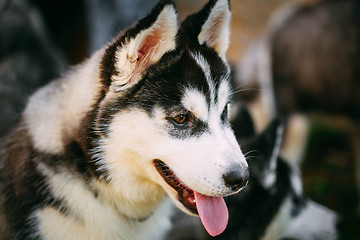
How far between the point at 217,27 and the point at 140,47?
1.74 feet

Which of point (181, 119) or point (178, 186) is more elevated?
point (181, 119)

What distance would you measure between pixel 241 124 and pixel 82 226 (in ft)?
5.12

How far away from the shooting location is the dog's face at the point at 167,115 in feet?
6.13

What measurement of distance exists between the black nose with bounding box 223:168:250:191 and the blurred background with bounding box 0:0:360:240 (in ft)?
5.77

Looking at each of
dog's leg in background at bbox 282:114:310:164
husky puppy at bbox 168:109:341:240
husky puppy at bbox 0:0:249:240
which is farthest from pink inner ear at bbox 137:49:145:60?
dog's leg in background at bbox 282:114:310:164

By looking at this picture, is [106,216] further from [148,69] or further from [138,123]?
[148,69]

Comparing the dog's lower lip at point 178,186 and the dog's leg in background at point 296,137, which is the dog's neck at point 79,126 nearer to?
the dog's lower lip at point 178,186

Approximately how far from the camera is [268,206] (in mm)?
2842

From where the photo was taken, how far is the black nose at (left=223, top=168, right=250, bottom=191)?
1817mm

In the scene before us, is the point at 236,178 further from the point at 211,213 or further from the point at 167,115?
the point at 167,115

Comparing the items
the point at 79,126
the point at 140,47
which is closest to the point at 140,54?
the point at 140,47

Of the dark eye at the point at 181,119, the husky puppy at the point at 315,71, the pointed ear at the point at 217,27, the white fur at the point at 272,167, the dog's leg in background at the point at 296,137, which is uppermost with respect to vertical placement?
the pointed ear at the point at 217,27

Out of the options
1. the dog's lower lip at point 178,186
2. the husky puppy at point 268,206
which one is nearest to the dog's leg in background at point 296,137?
the husky puppy at point 268,206

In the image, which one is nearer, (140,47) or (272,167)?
(140,47)
